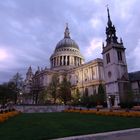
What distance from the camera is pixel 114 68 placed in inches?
2490

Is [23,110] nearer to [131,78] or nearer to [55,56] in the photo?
[131,78]

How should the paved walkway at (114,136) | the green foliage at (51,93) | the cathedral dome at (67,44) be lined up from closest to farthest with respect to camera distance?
the paved walkway at (114,136) → the green foliage at (51,93) → the cathedral dome at (67,44)

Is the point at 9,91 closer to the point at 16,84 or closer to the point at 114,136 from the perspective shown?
the point at 16,84

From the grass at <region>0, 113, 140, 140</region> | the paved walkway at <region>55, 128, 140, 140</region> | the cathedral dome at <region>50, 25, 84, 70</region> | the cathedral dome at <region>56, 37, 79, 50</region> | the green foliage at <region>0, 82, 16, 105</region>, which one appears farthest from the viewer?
the cathedral dome at <region>56, 37, 79, 50</region>

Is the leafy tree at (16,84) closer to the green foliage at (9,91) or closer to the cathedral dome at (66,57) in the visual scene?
the green foliage at (9,91)

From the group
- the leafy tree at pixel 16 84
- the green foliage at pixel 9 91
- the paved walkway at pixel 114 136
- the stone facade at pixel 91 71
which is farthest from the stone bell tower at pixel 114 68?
the paved walkway at pixel 114 136

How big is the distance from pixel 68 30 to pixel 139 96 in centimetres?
10340

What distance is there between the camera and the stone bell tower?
60.9m

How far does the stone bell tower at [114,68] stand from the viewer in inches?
2399

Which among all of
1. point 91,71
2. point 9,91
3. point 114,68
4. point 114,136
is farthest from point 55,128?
point 91,71

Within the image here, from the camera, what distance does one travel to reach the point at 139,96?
188 feet

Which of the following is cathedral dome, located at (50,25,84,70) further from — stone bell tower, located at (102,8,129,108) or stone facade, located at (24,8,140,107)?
stone bell tower, located at (102,8,129,108)

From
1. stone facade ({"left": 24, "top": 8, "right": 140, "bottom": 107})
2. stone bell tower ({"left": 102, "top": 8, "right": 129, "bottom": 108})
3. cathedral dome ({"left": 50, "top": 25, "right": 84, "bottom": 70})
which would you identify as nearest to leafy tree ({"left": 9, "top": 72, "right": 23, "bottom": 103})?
stone facade ({"left": 24, "top": 8, "right": 140, "bottom": 107})

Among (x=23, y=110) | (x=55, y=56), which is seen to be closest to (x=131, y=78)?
(x=23, y=110)
